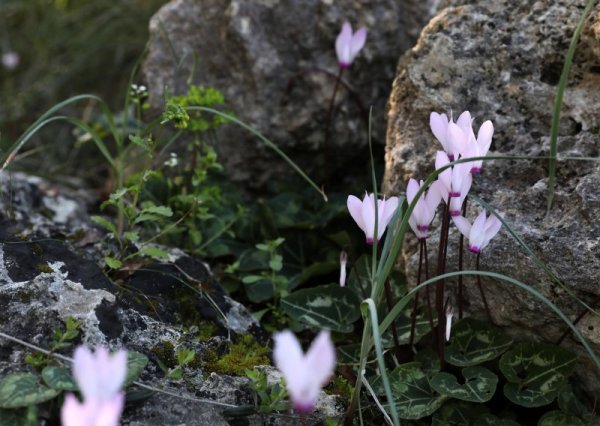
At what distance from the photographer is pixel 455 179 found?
1890 mm

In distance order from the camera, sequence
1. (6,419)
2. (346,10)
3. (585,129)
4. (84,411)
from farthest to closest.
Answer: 1. (346,10)
2. (585,129)
3. (6,419)
4. (84,411)

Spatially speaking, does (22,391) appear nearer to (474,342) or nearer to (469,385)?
(469,385)

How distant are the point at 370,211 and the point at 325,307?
1.83 feet

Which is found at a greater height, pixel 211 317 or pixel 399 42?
pixel 399 42

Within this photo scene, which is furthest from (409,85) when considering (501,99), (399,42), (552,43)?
(399,42)

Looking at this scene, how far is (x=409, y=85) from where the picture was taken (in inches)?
98.7

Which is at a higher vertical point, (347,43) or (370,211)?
(347,43)

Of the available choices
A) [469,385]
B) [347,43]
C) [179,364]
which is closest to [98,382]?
[179,364]

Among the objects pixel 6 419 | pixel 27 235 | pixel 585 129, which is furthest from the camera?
pixel 27 235

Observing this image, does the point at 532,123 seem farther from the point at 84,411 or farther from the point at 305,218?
the point at 84,411

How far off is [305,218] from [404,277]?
690 mm

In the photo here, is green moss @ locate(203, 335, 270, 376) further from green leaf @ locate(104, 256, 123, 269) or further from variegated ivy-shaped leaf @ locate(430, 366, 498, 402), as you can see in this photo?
variegated ivy-shaped leaf @ locate(430, 366, 498, 402)

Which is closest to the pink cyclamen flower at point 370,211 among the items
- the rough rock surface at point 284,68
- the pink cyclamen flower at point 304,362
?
the pink cyclamen flower at point 304,362

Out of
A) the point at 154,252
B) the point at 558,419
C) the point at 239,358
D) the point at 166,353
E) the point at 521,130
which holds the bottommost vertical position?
the point at 558,419
